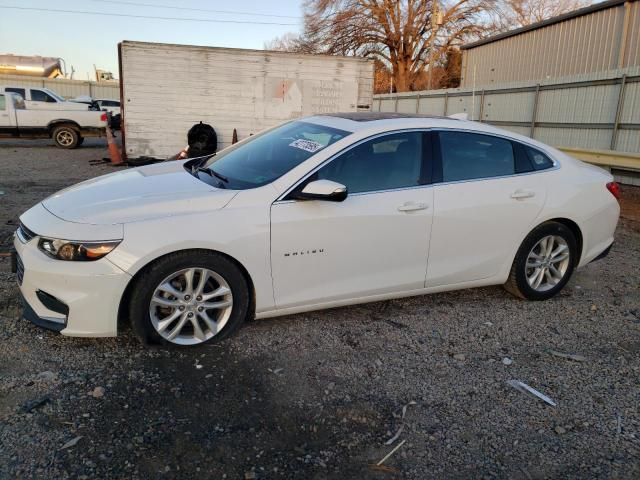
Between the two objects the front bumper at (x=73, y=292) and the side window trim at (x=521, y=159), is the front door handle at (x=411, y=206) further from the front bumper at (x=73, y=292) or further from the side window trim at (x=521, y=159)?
the front bumper at (x=73, y=292)

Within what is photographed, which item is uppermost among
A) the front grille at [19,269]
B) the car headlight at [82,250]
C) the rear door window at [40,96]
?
the rear door window at [40,96]

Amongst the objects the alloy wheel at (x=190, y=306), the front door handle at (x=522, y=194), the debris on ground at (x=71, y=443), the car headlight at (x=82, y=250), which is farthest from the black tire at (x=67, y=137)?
the debris on ground at (x=71, y=443)

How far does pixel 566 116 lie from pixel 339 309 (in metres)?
10.6

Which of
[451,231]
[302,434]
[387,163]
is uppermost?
[387,163]

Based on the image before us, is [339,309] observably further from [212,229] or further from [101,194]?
[101,194]

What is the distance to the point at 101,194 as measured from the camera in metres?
3.62

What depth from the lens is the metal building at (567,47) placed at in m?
16.1

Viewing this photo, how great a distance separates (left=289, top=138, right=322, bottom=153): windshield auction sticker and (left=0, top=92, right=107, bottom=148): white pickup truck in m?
14.3

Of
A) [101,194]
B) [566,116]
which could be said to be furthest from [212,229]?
[566,116]

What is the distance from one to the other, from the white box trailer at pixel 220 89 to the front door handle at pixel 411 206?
9556 millimetres

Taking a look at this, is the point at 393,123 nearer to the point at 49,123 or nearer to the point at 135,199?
the point at 135,199

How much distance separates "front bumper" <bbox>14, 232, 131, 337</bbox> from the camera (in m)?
3.15

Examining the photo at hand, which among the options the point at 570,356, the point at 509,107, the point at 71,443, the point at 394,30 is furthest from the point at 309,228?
the point at 394,30

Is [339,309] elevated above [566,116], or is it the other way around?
[566,116]
